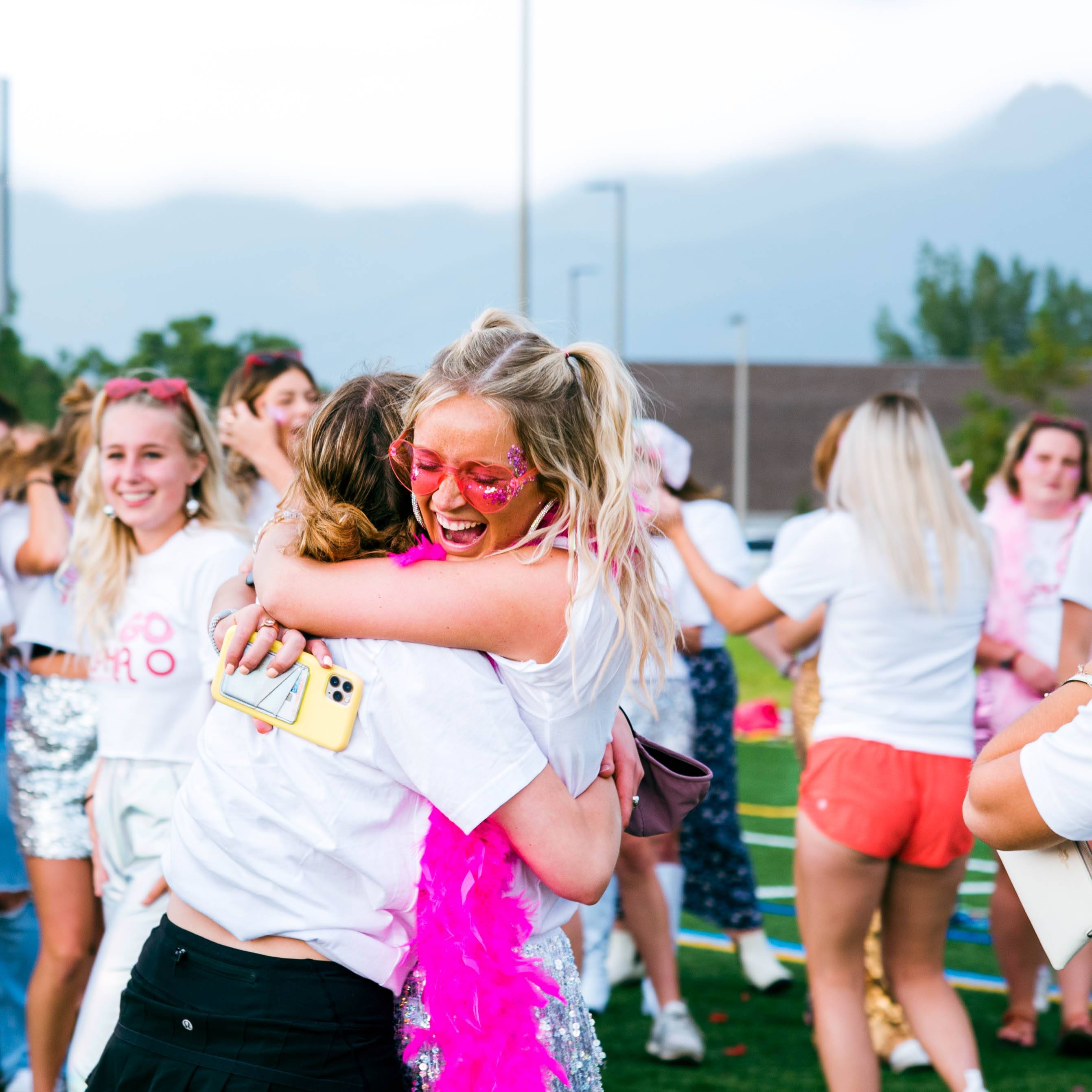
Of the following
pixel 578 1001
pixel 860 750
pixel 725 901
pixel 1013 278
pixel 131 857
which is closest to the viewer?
pixel 578 1001

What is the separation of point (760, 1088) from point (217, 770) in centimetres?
292

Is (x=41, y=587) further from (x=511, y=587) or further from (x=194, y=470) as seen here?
(x=511, y=587)

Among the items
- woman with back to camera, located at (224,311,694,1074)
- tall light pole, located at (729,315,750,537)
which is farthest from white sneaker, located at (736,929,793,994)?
tall light pole, located at (729,315,750,537)

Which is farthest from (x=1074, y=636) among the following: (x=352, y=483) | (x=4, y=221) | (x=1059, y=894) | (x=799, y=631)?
(x=4, y=221)

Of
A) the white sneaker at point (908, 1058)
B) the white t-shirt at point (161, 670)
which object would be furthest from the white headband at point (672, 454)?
the white sneaker at point (908, 1058)

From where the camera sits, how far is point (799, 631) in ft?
13.8

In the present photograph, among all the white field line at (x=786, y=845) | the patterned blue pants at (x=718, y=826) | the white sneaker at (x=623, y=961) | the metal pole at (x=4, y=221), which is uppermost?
the metal pole at (x=4, y=221)

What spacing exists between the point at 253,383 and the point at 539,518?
2.79 meters

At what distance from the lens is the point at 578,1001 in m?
1.97

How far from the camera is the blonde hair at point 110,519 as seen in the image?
10.9 feet

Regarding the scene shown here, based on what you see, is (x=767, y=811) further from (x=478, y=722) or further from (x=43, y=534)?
(x=478, y=722)

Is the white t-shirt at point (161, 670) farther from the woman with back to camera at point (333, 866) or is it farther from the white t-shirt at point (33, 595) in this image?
the woman with back to camera at point (333, 866)

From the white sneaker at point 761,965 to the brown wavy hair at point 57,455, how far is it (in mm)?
3214

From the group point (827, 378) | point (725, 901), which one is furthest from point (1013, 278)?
point (725, 901)
